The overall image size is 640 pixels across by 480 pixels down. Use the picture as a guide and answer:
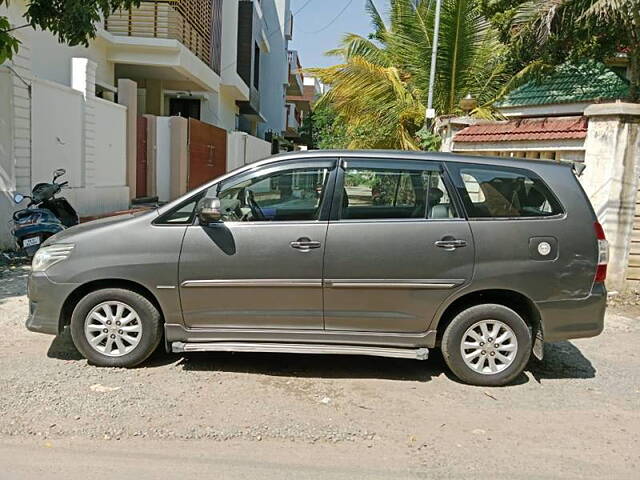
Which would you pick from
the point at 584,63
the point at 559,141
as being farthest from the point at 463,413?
the point at 584,63

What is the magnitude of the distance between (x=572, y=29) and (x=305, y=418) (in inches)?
316

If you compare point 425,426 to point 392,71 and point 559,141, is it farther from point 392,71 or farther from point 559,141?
point 392,71

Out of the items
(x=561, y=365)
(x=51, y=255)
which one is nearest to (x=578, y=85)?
(x=561, y=365)

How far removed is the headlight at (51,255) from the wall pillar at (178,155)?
10.8m

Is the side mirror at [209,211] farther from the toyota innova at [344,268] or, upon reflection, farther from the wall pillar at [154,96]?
the wall pillar at [154,96]

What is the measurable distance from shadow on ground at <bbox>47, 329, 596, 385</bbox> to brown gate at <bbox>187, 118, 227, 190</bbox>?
37.4 ft

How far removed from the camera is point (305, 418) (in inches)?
153

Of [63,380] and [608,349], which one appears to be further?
[608,349]

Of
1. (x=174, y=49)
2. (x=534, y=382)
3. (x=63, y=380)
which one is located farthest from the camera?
(x=174, y=49)

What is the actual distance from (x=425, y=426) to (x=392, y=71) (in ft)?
42.6

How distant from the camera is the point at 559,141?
307 inches

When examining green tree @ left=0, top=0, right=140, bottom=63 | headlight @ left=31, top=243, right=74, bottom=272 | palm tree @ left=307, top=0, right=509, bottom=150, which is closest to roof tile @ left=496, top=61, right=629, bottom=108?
palm tree @ left=307, top=0, right=509, bottom=150

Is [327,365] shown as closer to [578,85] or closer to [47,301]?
[47,301]

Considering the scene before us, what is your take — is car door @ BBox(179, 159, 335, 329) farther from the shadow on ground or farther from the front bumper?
the front bumper
